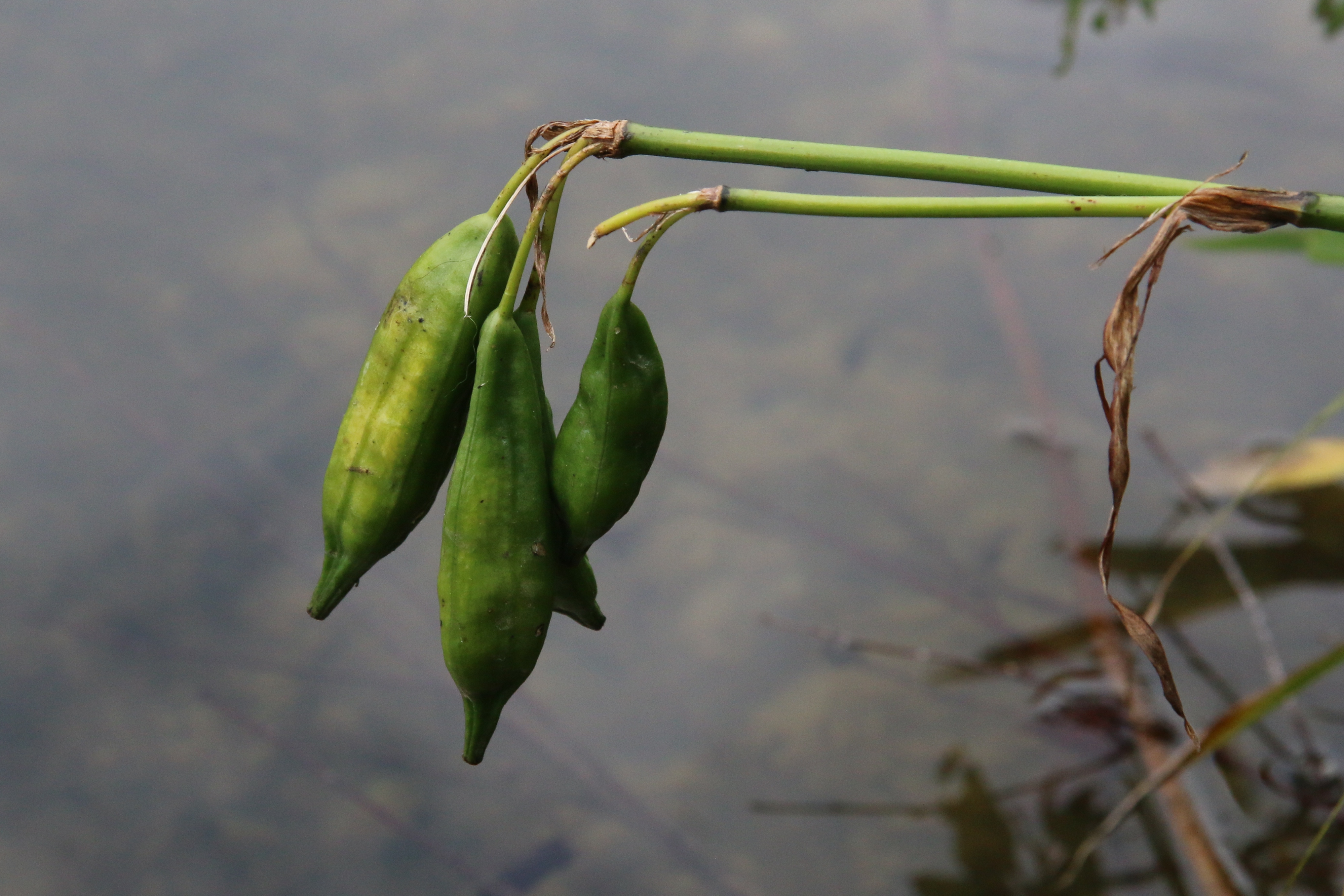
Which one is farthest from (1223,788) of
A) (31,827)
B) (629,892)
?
(31,827)

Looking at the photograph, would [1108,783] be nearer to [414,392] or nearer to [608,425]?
[608,425]

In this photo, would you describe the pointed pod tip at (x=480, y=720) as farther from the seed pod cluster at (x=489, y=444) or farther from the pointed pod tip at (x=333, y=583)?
the pointed pod tip at (x=333, y=583)

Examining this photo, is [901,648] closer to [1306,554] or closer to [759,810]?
[759,810]

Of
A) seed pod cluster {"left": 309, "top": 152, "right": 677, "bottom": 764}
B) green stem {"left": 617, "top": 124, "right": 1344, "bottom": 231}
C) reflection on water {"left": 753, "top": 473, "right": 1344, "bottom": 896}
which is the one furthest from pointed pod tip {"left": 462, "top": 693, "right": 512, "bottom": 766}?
reflection on water {"left": 753, "top": 473, "right": 1344, "bottom": 896}

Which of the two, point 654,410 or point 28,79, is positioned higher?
point 654,410

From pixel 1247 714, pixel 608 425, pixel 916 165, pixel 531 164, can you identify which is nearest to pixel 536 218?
pixel 531 164

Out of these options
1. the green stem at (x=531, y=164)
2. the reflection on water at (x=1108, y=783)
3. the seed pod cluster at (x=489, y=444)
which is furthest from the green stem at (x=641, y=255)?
the reflection on water at (x=1108, y=783)
